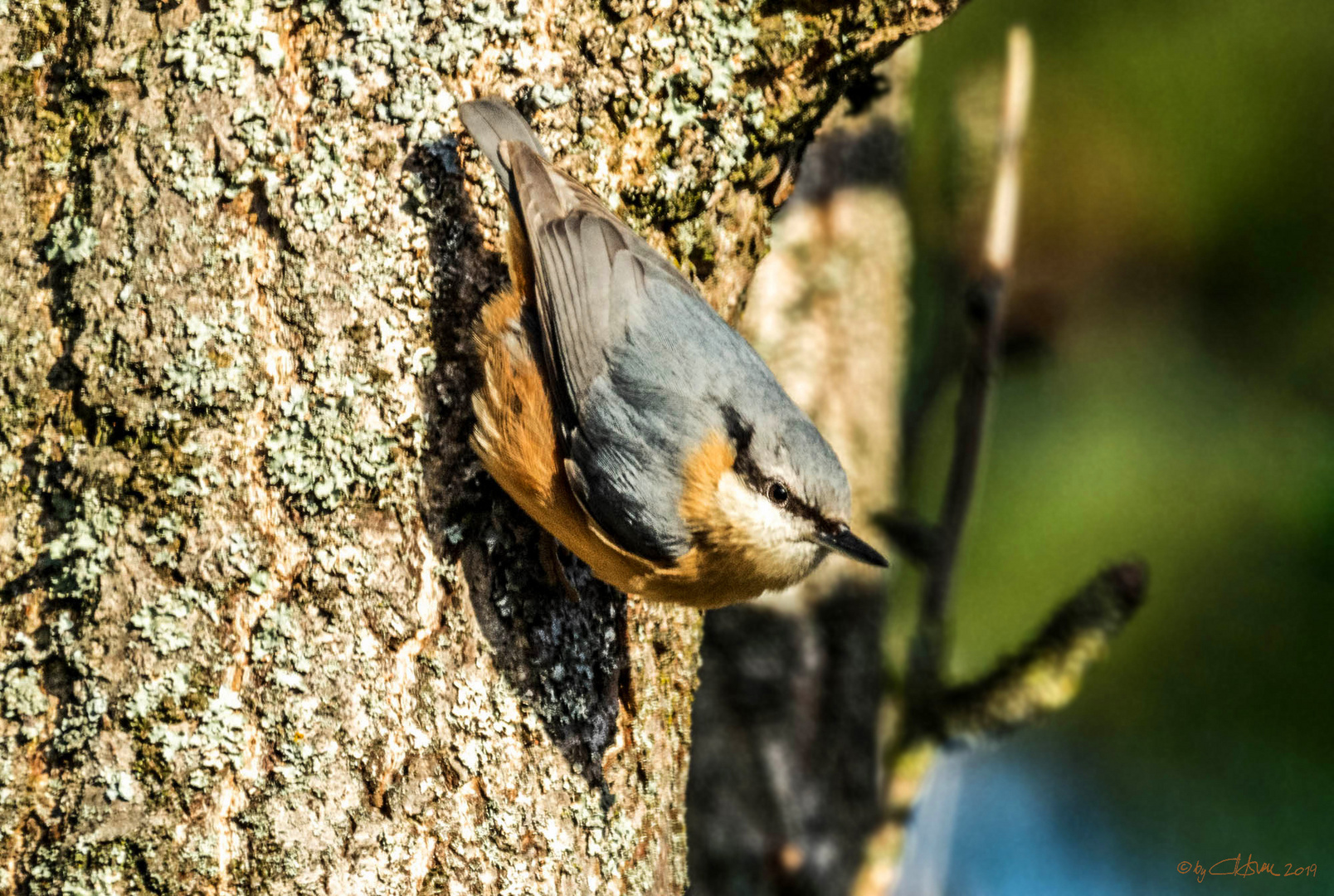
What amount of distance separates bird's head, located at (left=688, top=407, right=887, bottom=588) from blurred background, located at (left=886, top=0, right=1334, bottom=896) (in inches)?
81.8

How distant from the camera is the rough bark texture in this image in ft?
5.24

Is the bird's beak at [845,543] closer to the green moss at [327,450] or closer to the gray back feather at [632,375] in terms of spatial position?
the gray back feather at [632,375]

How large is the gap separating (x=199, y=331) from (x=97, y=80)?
423 mm

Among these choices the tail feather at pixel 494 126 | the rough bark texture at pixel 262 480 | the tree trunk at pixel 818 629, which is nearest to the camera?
the rough bark texture at pixel 262 480

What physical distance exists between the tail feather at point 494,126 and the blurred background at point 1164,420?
2335mm

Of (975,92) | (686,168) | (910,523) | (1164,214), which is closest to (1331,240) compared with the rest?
(1164,214)

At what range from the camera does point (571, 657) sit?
6.01 ft

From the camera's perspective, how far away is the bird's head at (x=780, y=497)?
1.89 m

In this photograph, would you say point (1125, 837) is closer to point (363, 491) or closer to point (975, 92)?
point (975, 92)
